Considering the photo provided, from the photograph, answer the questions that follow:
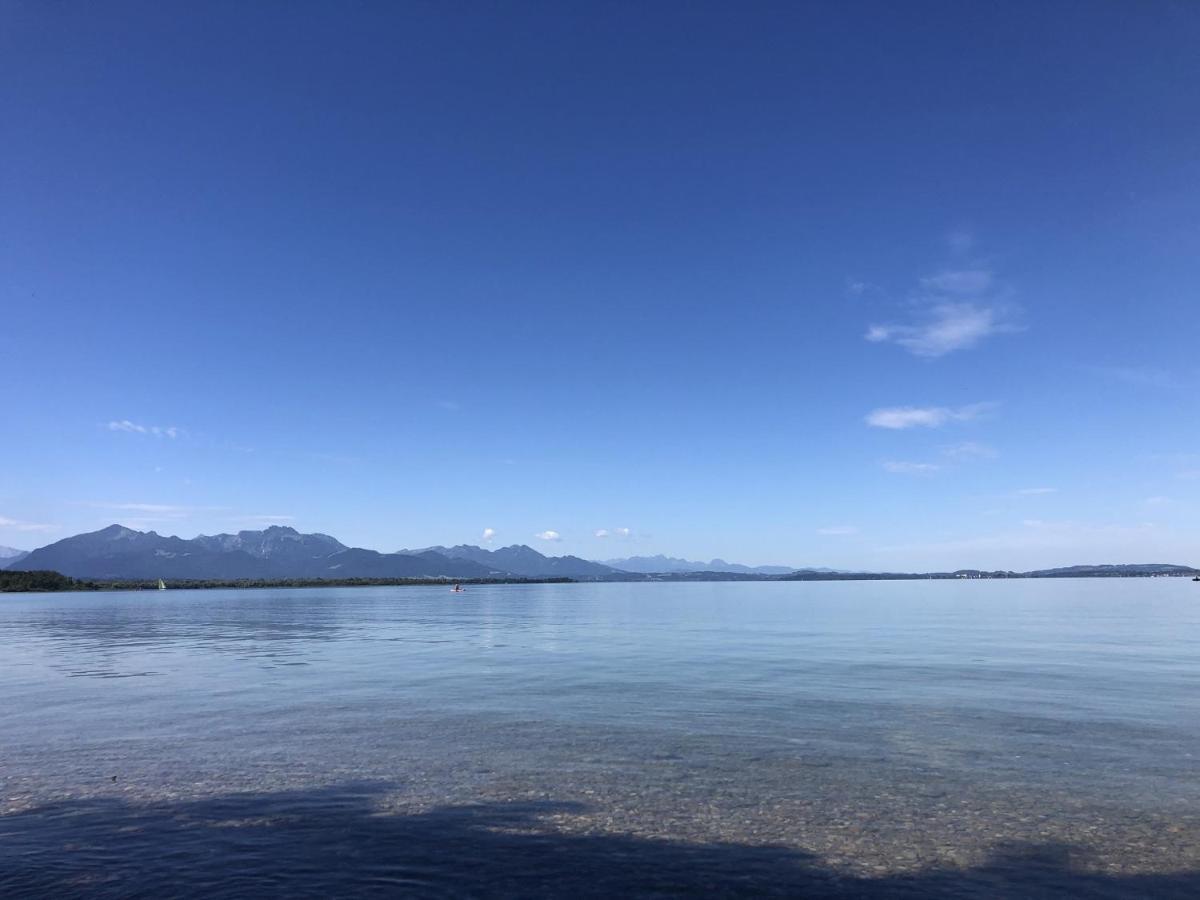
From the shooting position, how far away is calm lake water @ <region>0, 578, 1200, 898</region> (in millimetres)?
13852

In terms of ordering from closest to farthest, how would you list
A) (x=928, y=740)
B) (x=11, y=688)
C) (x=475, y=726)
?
1. (x=928, y=740)
2. (x=475, y=726)
3. (x=11, y=688)

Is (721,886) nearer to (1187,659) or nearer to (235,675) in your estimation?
(235,675)

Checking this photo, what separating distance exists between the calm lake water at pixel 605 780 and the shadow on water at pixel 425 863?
0.07 meters

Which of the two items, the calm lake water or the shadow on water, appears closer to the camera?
the shadow on water

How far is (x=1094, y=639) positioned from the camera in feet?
205

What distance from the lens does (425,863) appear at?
561 inches

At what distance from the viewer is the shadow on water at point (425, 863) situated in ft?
42.8

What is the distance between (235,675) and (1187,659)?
58.0 m

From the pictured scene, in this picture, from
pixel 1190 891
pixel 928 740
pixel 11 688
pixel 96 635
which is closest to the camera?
pixel 1190 891

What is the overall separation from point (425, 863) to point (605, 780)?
664 cm

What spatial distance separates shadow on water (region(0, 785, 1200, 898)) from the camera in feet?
42.8

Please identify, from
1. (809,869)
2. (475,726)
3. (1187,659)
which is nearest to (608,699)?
(475,726)

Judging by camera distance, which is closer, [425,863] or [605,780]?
[425,863]

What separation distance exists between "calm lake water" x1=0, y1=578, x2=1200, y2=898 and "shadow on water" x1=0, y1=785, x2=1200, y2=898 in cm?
7
